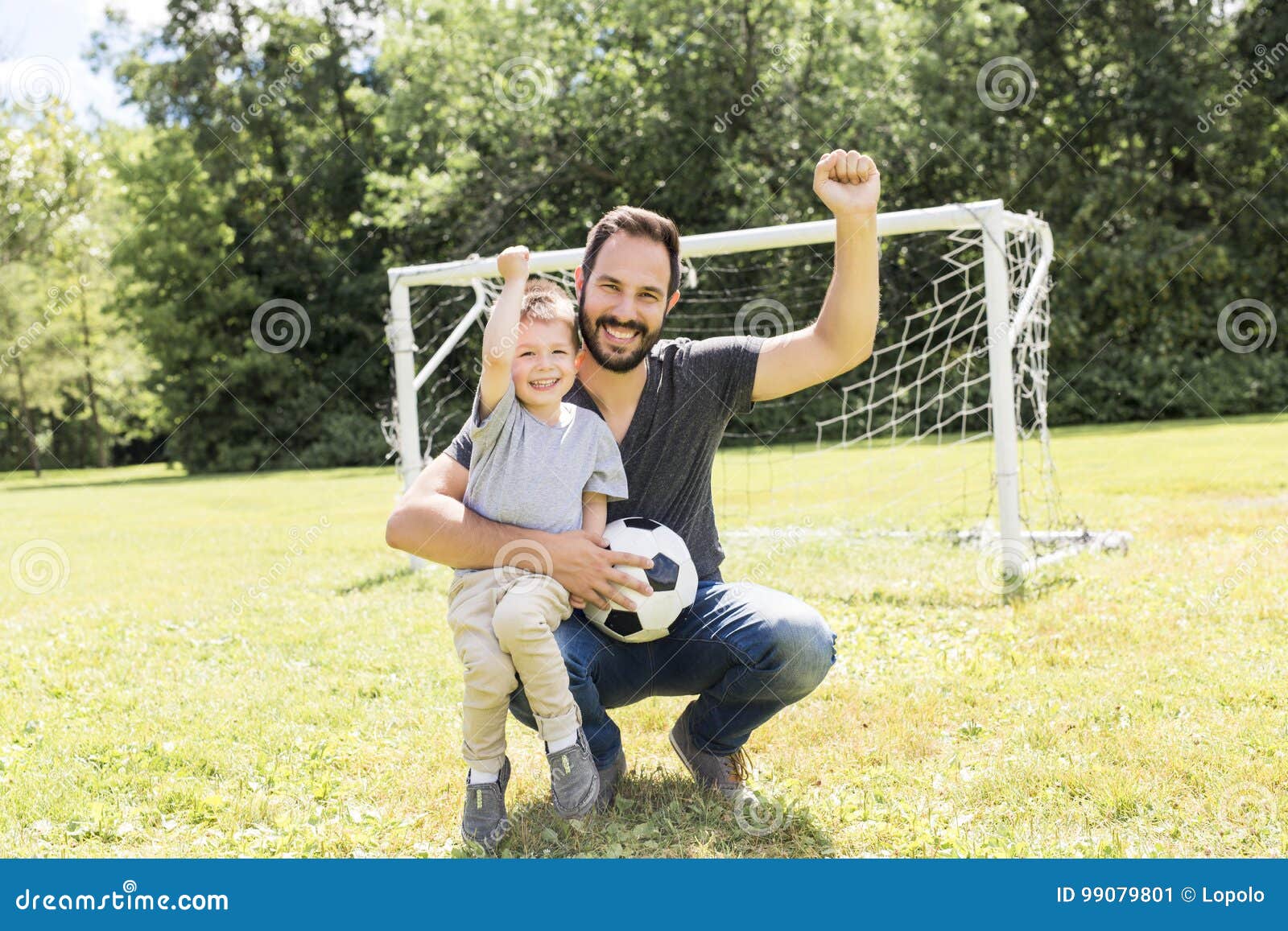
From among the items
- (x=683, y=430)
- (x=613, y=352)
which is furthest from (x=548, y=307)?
(x=683, y=430)

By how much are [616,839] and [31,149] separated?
2613 centimetres

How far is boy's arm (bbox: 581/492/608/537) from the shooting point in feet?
9.65

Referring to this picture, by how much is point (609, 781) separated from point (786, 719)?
96 centimetres

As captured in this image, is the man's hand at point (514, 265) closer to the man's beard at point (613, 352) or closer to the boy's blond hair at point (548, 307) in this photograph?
the boy's blond hair at point (548, 307)

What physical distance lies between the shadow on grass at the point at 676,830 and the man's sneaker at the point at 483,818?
0.13ft

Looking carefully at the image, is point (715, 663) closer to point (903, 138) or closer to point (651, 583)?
point (651, 583)

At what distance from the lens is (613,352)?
3074 mm

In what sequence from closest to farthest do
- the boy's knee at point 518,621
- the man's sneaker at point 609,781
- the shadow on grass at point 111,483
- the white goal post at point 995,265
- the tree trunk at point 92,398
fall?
the boy's knee at point 518,621 < the man's sneaker at point 609,781 < the white goal post at point 995,265 < the shadow on grass at point 111,483 < the tree trunk at point 92,398

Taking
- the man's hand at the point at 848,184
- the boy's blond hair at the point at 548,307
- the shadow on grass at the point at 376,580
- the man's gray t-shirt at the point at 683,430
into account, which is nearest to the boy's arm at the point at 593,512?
the man's gray t-shirt at the point at 683,430

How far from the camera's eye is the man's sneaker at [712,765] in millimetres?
3172

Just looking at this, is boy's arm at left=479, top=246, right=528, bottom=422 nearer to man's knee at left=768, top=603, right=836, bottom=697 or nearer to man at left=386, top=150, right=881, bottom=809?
man at left=386, top=150, right=881, bottom=809

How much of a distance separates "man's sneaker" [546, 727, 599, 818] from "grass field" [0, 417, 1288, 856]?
0.14 meters

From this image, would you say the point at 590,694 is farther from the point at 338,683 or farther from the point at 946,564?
the point at 946,564

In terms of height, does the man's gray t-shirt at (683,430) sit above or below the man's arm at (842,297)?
below
